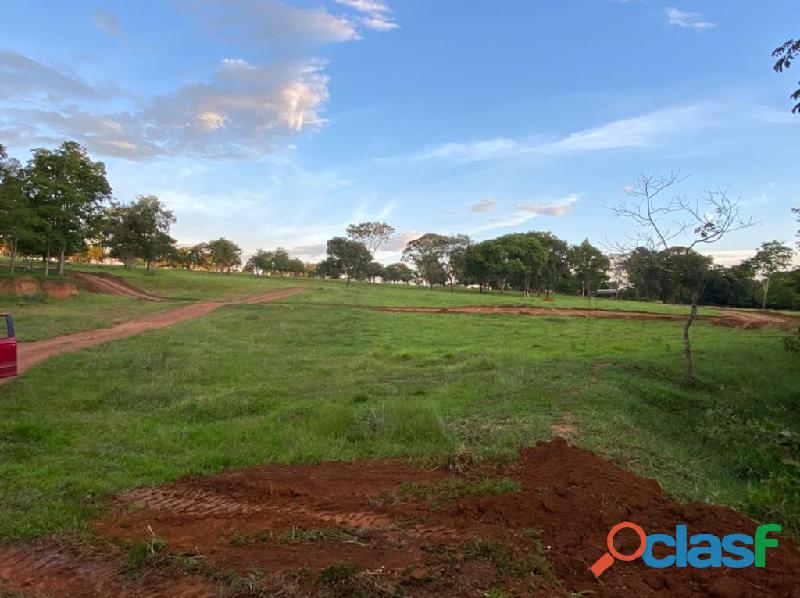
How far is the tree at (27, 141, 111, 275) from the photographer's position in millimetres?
36250

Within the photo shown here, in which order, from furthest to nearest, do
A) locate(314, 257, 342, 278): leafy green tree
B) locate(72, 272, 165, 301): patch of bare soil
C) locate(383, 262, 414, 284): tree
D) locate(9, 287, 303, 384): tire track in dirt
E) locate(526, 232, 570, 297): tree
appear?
locate(383, 262, 414, 284): tree, locate(314, 257, 342, 278): leafy green tree, locate(526, 232, 570, 297): tree, locate(72, 272, 165, 301): patch of bare soil, locate(9, 287, 303, 384): tire track in dirt

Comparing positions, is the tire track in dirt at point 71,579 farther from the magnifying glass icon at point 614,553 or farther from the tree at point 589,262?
the tree at point 589,262

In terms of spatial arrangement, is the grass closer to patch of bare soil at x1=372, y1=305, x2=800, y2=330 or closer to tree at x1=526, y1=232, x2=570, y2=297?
patch of bare soil at x1=372, y1=305, x2=800, y2=330

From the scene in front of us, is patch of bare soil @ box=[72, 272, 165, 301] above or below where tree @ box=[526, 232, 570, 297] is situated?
below

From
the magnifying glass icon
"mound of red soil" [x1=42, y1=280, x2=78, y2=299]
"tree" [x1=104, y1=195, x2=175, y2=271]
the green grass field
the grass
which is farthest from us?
"tree" [x1=104, y1=195, x2=175, y2=271]

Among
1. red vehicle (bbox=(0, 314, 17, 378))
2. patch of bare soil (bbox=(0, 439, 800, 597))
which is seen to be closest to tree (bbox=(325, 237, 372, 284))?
red vehicle (bbox=(0, 314, 17, 378))

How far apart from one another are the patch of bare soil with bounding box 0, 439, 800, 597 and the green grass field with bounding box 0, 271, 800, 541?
2.68 ft

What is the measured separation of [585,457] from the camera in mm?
6289

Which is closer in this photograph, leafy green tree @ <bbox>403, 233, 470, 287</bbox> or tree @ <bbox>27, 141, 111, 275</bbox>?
tree @ <bbox>27, 141, 111, 275</bbox>

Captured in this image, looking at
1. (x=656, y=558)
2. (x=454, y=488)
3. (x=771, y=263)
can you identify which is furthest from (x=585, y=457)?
(x=771, y=263)

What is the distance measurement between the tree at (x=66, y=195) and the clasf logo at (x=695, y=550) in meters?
41.1

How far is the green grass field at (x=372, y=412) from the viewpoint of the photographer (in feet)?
20.1

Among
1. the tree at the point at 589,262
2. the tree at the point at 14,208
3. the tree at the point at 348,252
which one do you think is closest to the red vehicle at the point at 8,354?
the tree at the point at 14,208

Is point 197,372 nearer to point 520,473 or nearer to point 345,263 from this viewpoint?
point 520,473
